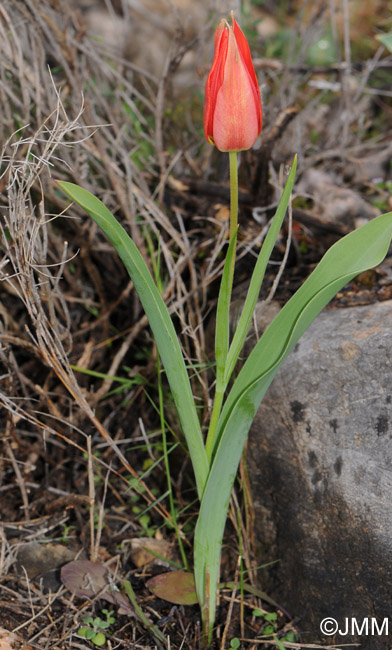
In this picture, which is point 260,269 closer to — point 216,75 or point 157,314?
point 157,314

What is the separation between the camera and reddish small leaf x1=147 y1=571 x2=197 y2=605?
128 centimetres

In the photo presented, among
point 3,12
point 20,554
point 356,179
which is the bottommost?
point 20,554

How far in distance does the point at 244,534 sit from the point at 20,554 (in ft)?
1.71

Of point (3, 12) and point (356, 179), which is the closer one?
point (3, 12)

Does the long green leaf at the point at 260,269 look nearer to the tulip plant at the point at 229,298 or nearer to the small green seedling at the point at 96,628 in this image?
the tulip plant at the point at 229,298

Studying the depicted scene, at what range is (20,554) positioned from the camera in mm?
1409

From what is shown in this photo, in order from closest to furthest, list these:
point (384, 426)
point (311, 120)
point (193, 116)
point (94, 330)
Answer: point (384, 426) → point (94, 330) → point (193, 116) → point (311, 120)

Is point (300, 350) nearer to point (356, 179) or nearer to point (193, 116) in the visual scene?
point (356, 179)

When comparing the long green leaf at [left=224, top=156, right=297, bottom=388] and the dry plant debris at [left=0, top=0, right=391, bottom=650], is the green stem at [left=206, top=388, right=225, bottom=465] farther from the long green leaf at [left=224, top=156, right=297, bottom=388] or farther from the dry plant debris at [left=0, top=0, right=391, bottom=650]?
the dry plant debris at [left=0, top=0, right=391, bottom=650]

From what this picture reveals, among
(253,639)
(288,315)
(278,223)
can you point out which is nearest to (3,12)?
(278,223)

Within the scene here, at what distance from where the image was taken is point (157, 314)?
1.03m

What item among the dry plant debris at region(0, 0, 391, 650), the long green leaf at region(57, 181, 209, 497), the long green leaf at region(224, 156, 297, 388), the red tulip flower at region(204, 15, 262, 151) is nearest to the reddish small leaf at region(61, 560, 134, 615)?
the dry plant debris at region(0, 0, 391, 650)

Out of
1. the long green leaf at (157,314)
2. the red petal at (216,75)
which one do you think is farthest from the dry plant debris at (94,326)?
the red petal at (216,75)

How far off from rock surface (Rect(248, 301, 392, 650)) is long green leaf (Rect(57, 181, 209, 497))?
0.25 meters
